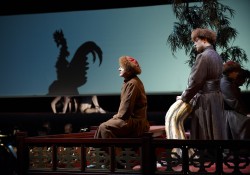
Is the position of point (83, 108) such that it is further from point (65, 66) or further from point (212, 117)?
point (212, 117)

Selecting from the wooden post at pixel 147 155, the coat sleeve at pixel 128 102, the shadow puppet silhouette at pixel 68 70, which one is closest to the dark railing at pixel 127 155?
the wooden post at pixel 147 155

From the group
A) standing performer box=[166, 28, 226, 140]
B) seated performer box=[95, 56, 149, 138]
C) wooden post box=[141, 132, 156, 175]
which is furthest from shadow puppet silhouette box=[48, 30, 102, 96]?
wooden post box=[141, 132, 156, 175]

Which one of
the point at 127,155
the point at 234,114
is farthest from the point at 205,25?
the point at 127,155

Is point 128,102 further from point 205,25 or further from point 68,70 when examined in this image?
point 68,70

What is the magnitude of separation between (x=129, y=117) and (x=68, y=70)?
13.3 ft

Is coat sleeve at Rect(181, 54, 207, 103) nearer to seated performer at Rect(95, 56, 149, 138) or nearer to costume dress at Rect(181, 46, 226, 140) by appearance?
costume dress at Rect(181, 46, 226, 140)

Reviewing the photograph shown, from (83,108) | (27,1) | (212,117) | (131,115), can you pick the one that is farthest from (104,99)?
(212,117)

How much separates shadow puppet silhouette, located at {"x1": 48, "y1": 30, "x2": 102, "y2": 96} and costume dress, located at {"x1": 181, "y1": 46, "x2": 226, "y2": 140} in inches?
161

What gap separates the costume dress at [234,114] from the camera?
4.43 meters

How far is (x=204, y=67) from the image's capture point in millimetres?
4121

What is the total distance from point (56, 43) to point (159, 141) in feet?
16.7

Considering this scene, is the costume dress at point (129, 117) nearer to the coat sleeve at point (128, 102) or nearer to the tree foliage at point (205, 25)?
the coat sleeve at point (128, 102)

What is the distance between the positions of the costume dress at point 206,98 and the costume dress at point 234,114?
36 centimetres

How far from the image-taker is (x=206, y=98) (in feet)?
13.6
